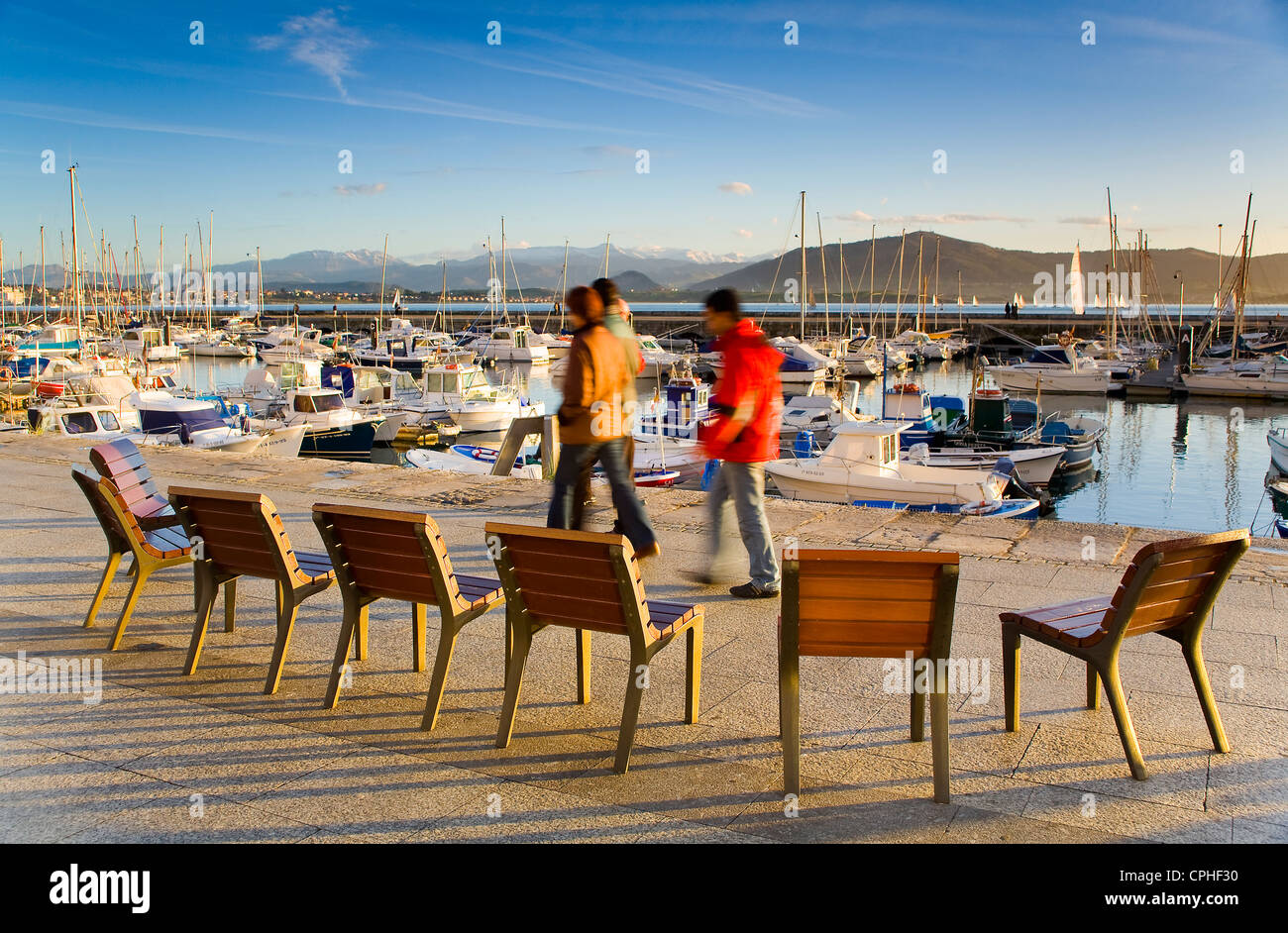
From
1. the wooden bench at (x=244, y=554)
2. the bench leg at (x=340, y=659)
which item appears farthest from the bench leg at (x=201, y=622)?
the bench leg at (x=340, y=659)

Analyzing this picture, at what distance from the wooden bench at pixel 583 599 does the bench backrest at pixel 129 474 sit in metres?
3.24

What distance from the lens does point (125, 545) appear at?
5.80m

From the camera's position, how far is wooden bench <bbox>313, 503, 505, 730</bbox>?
166 inches

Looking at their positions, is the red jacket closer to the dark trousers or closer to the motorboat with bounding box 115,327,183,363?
the dark trousers

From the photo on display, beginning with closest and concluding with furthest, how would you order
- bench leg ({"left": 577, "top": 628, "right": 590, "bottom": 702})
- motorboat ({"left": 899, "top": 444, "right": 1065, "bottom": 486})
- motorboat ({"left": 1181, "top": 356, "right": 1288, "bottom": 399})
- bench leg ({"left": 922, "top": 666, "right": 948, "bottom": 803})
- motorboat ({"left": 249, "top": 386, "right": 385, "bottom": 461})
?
1. bench leg ({"left": 922, "top": 666, "right": 948, "bottom": 803})
2. bench leg ({"left": 577, "top": 628, "right": 590, "bottom": 702})
3. motorboat ({"left": 899, "top": 444, "right": 1065, "bottom": 486})
4. motorboat ({"left": 249, "top": 386, "right": 385, "bottom": 461})
5. motorboat ({"left": 1181, "top": 356, "right": 1288, "bottom": 399})

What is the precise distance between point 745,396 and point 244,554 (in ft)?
9.38

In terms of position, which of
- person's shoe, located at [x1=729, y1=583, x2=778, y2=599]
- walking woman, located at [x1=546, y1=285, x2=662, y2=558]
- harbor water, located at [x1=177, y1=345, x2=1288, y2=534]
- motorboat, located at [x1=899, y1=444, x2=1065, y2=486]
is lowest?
harbor water, located at [x1=177, y1=345, x2=1288, y2=534]

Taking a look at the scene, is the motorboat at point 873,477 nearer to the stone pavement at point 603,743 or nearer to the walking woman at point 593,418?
the stone pavement at point 603,743

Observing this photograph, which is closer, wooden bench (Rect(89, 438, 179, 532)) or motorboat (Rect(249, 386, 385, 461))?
wooden bench (Rect(89, 438, 179, 532))

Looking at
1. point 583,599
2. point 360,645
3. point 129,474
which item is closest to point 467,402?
point 129,474

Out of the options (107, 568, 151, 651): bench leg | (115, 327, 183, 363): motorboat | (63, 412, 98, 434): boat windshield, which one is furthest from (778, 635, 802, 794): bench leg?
(115, 327, 183, 363): motorboat

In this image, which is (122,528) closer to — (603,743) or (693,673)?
(603,743)

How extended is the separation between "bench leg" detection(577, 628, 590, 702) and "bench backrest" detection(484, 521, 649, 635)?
47 centimetres

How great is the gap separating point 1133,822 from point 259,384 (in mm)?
34419
